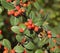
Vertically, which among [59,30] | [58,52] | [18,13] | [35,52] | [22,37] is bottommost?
[59,30]

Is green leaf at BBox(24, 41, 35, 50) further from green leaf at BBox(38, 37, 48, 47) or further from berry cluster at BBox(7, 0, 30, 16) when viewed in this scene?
berry cluster at BBox(7, 0, 30, 16)

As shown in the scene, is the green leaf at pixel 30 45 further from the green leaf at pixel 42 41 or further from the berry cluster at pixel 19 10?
Answer: the berry cluster at pixel 19 10

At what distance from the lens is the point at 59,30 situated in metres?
2.79

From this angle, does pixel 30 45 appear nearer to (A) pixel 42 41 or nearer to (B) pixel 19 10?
(A) pixel 42 41

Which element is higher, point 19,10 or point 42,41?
point 19,10

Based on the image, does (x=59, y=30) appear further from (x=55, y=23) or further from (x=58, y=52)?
(x=58, y=52)

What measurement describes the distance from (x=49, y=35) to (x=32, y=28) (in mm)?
136

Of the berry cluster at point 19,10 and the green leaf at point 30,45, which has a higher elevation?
the berry cluster at point 19,10

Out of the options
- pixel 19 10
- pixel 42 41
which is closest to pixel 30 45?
pixel 42 41

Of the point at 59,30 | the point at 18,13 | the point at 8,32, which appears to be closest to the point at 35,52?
the point at 18,13

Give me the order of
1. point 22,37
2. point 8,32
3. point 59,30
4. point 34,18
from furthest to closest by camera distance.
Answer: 1. point 59,30
2. point 8,32
3. point 34,18
4. point 22,37

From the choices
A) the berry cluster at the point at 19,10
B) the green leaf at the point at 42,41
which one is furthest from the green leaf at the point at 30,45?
the berry cluster at the point at 19,10

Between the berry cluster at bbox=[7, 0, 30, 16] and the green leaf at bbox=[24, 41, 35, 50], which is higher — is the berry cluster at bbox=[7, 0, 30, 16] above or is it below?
above

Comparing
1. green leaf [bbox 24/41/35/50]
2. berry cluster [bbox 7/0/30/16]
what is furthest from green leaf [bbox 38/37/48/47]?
berry cluster [bbox 7/0/30/16]
